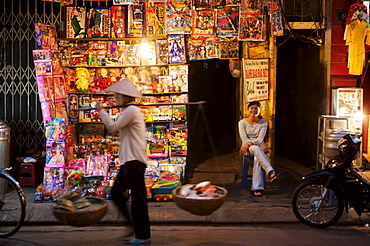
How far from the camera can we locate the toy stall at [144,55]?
28.6 feet

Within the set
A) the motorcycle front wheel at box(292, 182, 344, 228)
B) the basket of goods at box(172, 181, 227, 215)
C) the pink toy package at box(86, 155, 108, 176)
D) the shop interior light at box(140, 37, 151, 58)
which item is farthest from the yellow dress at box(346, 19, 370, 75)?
the pink toy package at box(86, 155, 108, 176)

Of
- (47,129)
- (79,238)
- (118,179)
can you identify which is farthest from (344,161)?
(47,129)

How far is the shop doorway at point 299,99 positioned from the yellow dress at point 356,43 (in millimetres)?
644

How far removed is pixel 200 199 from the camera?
5.43m

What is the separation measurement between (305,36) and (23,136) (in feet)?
19.9

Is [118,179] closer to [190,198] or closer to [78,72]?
[190,198]

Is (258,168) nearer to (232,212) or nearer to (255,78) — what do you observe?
(232,212)

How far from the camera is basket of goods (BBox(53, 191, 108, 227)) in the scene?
521 centimetres

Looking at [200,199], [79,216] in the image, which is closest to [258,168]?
[200,199]

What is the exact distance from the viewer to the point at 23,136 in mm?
9312

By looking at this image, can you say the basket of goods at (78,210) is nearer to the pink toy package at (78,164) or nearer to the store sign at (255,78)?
the pink toy package at (78,164)

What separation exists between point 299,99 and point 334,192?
255 inches

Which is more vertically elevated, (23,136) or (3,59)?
(3,59)

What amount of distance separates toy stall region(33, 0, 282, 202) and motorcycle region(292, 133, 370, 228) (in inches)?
104
